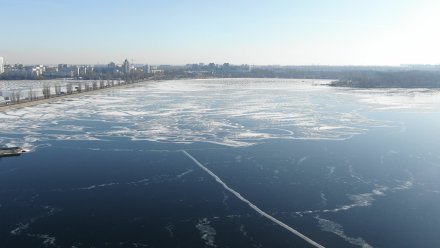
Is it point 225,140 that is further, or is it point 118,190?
point 225,140

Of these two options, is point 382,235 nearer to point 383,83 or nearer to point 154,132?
point 154,132

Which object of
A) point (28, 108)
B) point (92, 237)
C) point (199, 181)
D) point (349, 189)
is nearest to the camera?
point (92, 237)

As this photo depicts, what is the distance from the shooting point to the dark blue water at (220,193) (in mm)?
3088

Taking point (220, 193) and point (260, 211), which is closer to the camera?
point (260, 211)

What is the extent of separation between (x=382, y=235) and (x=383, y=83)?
1995cm

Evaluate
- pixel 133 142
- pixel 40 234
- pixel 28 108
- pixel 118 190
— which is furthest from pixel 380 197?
pixel 28 108

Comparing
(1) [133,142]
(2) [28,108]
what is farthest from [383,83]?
(1) [133,142]

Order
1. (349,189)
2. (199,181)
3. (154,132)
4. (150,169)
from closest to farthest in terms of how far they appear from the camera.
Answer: (349,189)
(199,181)
(150,169)
(154,132)

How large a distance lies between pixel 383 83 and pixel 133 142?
1804cm

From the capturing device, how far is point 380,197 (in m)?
3.81

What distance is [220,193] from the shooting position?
12.9ft

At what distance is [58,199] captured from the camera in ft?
12.5

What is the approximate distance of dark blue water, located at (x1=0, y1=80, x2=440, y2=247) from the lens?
10.1ft

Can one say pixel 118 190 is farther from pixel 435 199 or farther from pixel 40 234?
pixel 435 199
